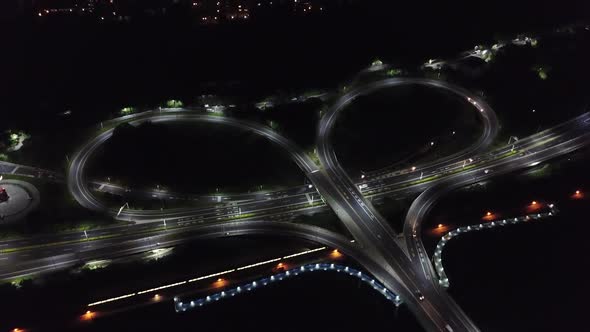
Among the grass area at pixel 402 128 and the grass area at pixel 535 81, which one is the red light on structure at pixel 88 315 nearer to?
the grass area at pixel 402 128

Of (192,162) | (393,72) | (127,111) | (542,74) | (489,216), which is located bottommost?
(489,216)

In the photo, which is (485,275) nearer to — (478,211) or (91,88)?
(478,211)

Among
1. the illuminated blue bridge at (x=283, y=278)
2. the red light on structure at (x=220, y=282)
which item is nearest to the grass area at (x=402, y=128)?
the illuminated blue bridge at (x=283, y=278)

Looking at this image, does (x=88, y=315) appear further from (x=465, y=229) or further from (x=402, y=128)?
(x=402, y=128)

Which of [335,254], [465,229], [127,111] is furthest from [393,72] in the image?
[127,111]

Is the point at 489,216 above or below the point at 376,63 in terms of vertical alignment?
below

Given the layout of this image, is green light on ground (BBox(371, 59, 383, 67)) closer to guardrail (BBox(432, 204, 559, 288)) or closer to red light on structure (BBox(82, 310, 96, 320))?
guardrail (BBox(432, 204, 559, 288))

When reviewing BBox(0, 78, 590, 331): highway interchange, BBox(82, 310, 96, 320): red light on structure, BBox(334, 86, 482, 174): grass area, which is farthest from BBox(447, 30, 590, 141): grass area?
BBox(82, 310, 96, 320): red light on structure
